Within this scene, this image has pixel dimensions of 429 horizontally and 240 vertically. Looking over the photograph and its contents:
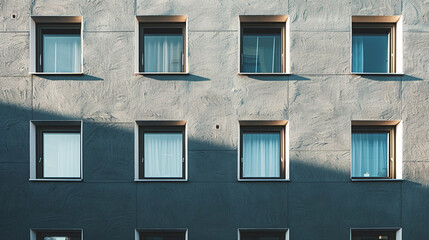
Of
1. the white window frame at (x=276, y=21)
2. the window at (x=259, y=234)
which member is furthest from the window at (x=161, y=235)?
the white window frame at (x=276, y=21)

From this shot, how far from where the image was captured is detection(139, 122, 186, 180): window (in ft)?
33.2

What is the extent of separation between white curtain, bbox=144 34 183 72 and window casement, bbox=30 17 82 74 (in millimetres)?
1741

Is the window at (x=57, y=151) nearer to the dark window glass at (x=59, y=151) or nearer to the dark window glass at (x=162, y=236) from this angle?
the dark window glass at (x=59, y=151)

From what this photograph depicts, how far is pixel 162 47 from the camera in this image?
1042 centimetres

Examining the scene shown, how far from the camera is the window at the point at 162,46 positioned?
10328 mm

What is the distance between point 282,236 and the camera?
9.92m

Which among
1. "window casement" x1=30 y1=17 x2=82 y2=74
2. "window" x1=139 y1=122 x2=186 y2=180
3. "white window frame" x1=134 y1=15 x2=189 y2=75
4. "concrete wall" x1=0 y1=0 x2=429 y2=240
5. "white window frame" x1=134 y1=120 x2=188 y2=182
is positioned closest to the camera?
"concrete wall" x1=0 y1=0 x2=429 y2=240

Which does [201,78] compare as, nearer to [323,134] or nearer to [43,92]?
[323,134]

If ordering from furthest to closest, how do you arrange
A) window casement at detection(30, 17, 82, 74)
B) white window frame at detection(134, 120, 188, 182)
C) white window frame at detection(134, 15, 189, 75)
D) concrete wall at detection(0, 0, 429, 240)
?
window casement at detection(30, 17, 82, 74) → white window frame at detection(134, 15, 189, 75) → white window frame at detection(134, 120, 188, 182) → concrete wall at detection(0, 0, 429, 240)

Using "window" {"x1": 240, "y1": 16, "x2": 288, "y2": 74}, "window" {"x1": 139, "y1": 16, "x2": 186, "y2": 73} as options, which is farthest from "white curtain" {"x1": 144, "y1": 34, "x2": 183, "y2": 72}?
"window" {"x1": 240, "y1": 16, "x2": 288, "y2": 74}

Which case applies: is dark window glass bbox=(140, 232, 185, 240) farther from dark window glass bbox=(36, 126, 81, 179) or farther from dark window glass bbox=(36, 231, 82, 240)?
dark window glass bbox=(36, 126, 81, 179)

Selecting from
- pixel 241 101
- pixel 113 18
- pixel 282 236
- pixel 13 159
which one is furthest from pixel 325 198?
pixel 13 159

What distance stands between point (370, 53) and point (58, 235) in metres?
9.06

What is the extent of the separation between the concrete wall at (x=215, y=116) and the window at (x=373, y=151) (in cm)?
40
